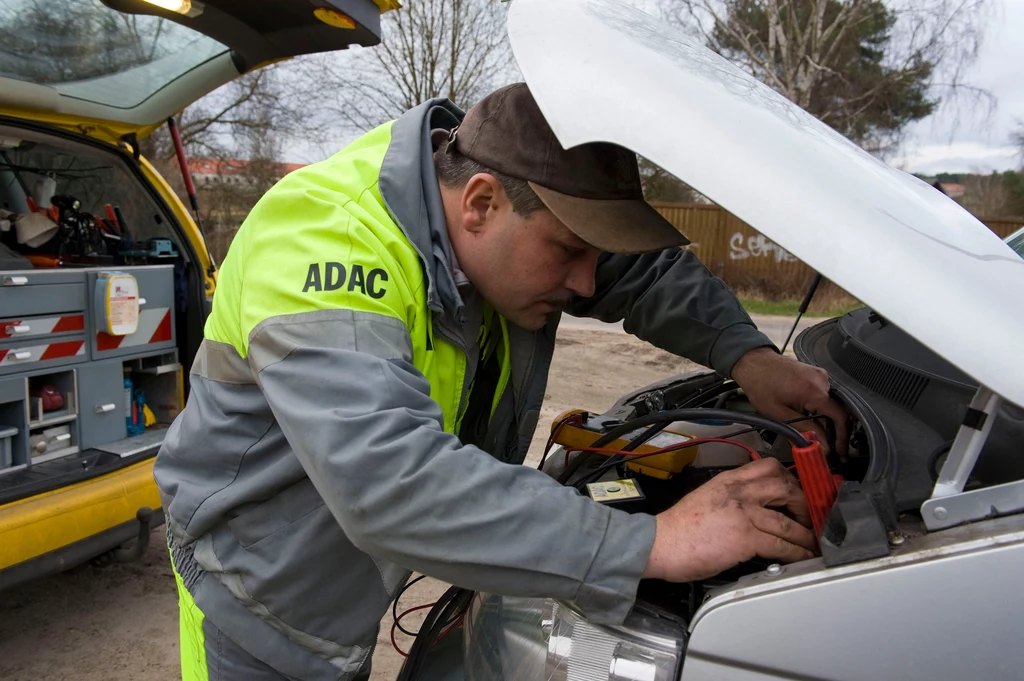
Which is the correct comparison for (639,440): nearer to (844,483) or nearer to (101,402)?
(844,483)

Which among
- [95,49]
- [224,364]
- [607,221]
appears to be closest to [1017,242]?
[607,221]

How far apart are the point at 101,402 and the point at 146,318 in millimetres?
436

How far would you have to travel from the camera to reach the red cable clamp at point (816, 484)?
44.8 inches

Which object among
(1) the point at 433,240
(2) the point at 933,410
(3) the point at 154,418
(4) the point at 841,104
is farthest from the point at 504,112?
(4) the point at 841,104

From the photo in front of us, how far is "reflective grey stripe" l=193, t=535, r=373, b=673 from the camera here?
1377 millimetres

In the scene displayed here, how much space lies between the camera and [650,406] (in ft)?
6.09

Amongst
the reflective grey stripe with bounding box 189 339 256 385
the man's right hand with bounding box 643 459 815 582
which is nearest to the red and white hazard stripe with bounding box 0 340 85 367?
the reflective grey stripe with bounding box 189 339 256 385

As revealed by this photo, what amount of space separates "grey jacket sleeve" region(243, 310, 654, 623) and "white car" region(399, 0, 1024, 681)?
0.12 meters

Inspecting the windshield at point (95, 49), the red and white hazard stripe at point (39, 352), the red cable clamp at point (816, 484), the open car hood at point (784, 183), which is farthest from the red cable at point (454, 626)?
the windshield at point (95, 49)

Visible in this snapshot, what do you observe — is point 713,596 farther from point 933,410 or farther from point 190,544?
point 190,544

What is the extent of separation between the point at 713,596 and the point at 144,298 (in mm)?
3171

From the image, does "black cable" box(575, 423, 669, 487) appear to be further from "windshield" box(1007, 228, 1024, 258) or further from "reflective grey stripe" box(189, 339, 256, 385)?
"windshield" box(1007, 228, 1024, 258)

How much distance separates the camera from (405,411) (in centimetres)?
106

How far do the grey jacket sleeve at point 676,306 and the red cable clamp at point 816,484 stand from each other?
670 mm
